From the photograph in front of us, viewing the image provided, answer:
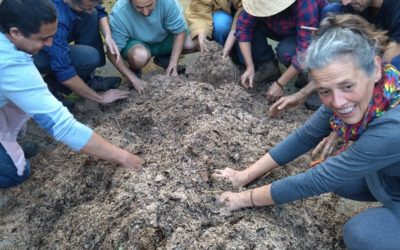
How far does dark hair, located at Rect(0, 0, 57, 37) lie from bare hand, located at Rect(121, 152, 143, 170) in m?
0.78

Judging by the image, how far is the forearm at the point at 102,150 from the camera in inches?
80.0

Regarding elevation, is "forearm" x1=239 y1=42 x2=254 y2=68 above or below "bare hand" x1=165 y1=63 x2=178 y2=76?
above

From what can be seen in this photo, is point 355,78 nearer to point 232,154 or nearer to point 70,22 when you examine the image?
point 232,154

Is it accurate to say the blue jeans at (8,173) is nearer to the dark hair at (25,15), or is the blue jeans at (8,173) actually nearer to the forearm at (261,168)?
the dark hair at (25,15)

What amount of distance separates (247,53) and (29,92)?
1755 millimetres

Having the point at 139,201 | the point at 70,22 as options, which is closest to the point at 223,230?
the point at 139,201

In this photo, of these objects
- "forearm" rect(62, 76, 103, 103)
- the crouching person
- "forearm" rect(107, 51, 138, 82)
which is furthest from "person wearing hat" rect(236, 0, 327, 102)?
the crouching person

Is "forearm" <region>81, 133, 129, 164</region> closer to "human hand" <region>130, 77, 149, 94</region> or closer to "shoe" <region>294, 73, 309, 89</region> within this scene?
"human hand" <region>130, 77, 149, 94</region>

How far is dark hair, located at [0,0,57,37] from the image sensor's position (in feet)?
6.10

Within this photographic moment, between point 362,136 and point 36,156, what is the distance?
2.11 meters

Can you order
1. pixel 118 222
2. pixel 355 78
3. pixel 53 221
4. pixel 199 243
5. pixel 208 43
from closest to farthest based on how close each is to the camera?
1. pixel 355 78
2. pixel 199 243
3. pixel 118 222
4. pixel 53 221
5. pixel 208 43

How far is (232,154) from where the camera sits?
2.38 meters

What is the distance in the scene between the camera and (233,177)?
2.15 metres

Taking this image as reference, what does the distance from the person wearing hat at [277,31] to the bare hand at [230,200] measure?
1137 millimetres
